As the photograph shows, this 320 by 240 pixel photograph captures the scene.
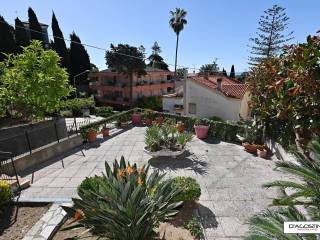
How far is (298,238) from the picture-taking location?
395cm

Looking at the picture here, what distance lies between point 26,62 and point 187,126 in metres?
11.2

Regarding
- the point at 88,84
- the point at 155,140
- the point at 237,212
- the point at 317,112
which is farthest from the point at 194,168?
the point at 88,84

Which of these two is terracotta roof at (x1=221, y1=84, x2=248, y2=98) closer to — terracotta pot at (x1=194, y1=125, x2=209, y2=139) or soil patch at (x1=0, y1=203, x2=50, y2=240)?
terracotta pot at (x1=194, y1=125, x2=209, y2=139)

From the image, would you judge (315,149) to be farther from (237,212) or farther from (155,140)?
(155,140)

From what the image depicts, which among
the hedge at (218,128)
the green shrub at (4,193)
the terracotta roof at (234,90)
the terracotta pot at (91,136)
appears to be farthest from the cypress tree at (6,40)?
the green shrub at (4,193)

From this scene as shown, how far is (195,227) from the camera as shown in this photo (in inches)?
248

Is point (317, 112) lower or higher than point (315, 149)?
higher

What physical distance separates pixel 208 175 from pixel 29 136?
9.03 m

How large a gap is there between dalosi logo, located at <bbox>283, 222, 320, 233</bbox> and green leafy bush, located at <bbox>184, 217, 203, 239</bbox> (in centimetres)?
288

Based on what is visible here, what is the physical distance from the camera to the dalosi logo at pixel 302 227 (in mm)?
3539

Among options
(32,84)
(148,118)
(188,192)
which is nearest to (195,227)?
(188,192)

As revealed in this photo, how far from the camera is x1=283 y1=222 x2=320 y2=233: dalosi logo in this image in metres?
3.54

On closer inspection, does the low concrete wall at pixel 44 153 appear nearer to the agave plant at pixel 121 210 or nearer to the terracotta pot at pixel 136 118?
the terracotta pot at pixel 136 118

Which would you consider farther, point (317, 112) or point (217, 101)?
point (217, 101)
